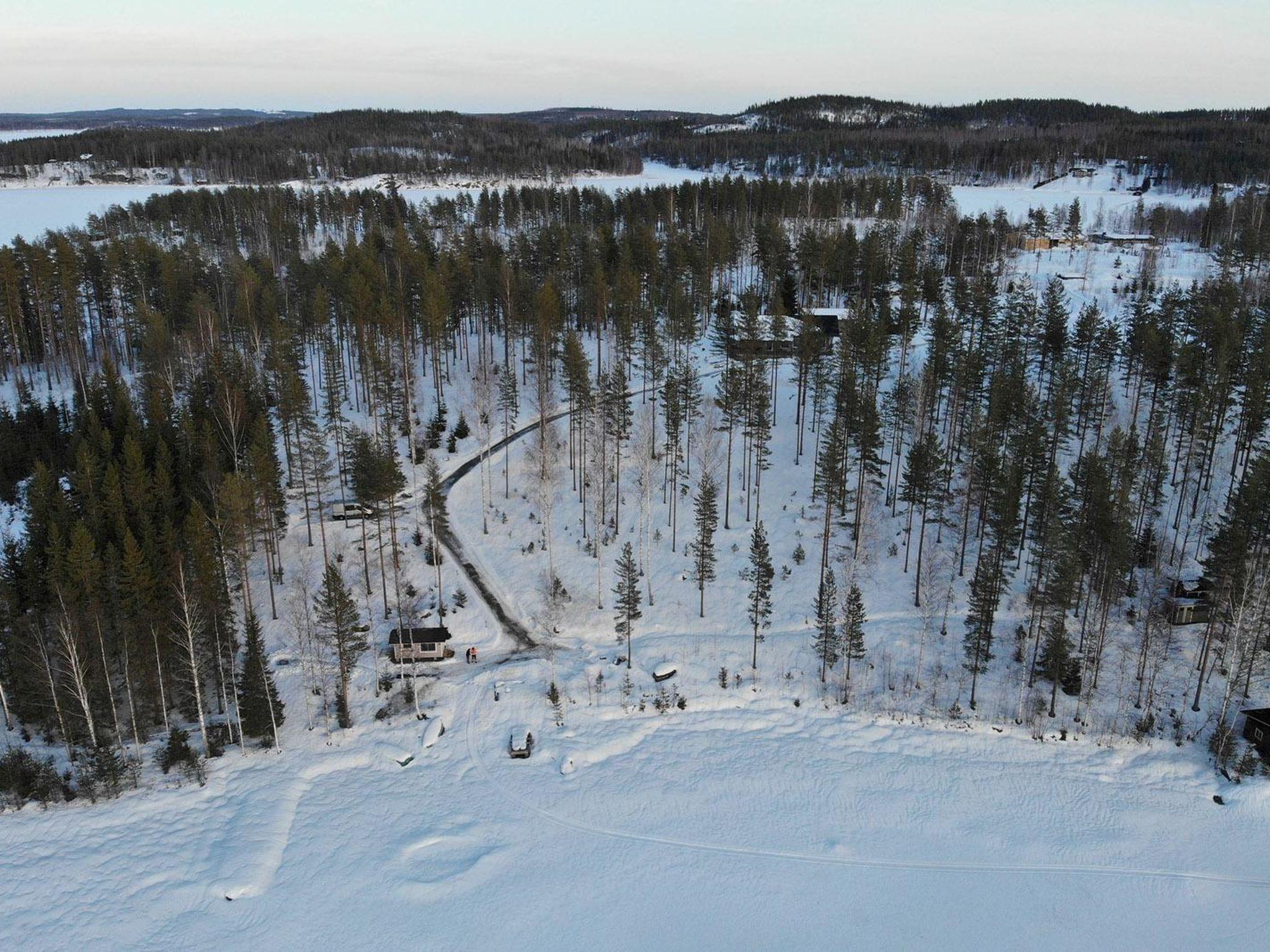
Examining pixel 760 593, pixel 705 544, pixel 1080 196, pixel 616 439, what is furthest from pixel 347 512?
pixel 1080 196

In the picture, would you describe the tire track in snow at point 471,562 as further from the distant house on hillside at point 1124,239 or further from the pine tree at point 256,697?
the distant house on hillside at point 1124,239

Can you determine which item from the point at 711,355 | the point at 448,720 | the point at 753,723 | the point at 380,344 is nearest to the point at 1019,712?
the point at 753,723

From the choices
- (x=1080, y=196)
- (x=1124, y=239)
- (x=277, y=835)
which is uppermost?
(x=1080, y=196)

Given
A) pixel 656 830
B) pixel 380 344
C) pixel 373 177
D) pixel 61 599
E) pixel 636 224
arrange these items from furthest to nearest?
1. pixel 373 177
2. pixel 636 224
3. pixel 380 344
4. pixel 61 599
5. pixel 656 830

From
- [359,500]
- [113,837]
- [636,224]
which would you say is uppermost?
[636,224]

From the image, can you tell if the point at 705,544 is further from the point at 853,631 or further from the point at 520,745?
the point at 520,745

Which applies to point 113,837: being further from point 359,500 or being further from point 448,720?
point 359,500

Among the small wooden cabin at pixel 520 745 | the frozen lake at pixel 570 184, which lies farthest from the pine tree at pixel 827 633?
the frozen lake at pixel 570 184
